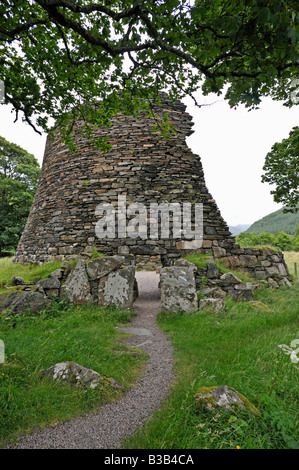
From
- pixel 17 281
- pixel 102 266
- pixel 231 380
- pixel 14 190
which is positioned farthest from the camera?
pixel 14 190

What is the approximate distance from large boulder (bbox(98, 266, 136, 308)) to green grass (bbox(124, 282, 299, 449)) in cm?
124

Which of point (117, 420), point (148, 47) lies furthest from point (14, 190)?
point (117, 420)

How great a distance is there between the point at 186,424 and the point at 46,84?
6098 mm

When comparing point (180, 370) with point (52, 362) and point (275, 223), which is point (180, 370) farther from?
point (275, 223)

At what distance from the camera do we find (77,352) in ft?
9.33

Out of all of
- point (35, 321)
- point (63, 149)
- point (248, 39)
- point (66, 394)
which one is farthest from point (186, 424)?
point (63, 149)

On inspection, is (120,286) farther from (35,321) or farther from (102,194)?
(102,194)

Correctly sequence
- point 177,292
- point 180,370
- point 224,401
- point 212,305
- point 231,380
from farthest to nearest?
1. point 177,292
2. point 212,305
3. point 180,370
4. point 231,380
5. point 224,401

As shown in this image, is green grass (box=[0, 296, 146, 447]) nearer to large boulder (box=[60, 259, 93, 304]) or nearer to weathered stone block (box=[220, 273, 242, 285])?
large boulder (box=[60, 259, 93, 304])

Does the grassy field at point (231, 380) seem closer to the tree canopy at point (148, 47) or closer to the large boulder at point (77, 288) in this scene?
the large boulder at point (77, 288)

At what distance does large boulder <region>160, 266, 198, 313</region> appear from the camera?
4.88 metres

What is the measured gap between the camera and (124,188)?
292 inches

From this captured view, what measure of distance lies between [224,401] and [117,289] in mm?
3627

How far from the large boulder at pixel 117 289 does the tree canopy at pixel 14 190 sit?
13.4 metres
